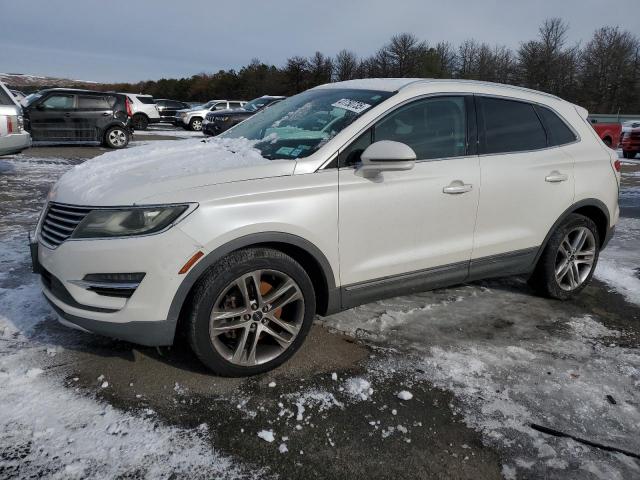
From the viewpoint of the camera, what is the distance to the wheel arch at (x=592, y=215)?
4109mm

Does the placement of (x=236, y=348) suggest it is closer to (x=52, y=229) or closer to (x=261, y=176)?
(x=261, y=176)

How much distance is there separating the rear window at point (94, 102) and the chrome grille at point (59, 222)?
13.6 metres

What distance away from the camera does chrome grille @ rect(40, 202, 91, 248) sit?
262cm

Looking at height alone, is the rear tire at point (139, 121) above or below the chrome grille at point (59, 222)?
below

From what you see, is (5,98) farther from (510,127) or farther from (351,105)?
(510,127)

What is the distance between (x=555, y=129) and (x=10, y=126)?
28.5ft

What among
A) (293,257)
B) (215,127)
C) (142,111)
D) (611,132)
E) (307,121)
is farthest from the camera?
(142,111)

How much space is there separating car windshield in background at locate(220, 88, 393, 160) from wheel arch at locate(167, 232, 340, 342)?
1.82 feet

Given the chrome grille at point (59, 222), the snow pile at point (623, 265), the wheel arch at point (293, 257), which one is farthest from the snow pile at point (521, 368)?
the chrome grille at point (59, 222)

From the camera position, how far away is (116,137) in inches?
602

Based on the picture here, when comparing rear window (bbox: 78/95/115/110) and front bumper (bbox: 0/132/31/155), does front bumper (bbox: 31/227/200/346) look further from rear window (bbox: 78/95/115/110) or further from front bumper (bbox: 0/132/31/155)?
rear window (bbox: 78/95/115/110)

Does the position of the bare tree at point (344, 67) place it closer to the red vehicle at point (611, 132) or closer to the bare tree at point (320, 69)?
the bare tree at point (320, 69)

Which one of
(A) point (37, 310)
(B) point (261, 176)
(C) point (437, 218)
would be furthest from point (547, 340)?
(A) point (37, 310)

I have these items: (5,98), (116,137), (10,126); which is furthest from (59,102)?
(10,126)
